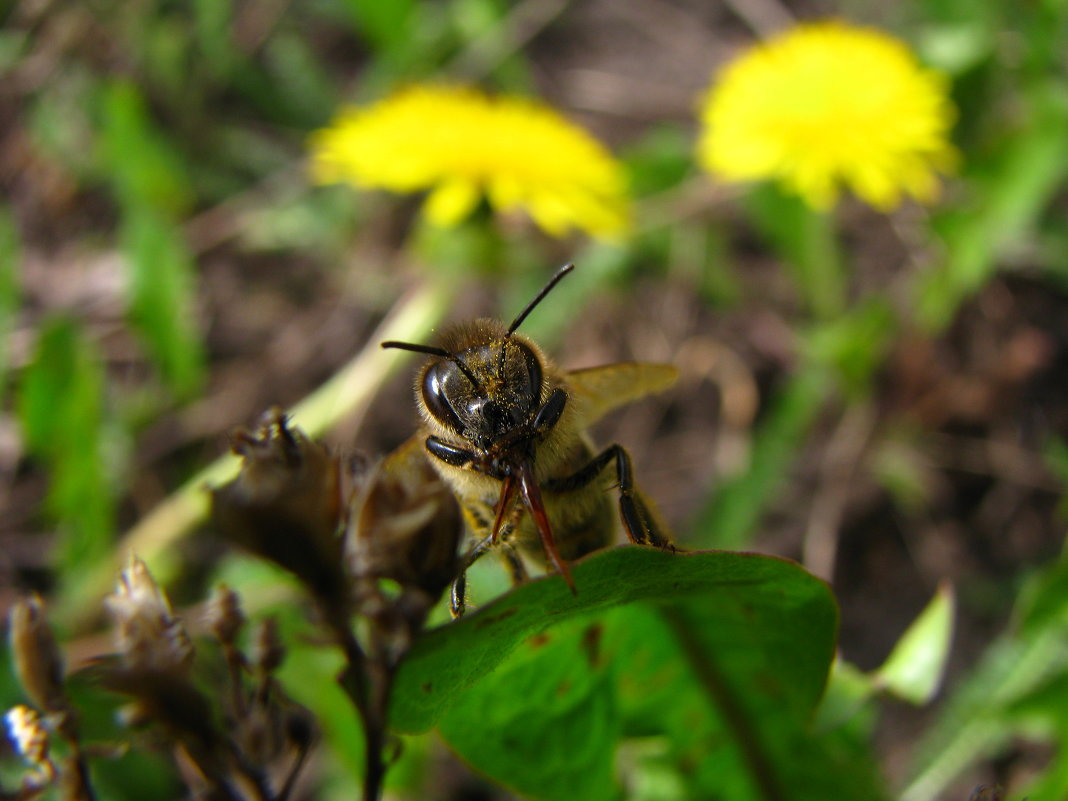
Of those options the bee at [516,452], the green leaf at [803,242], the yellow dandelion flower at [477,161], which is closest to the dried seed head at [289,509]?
the bee at [516,452]

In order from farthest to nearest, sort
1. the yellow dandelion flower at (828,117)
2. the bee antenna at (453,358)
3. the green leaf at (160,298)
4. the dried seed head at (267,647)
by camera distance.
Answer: the green leaf at (160,298)
the yellow dandelion flower at (828,117)
the bee antenna at (453,358)
the dried seed head at (267,647)

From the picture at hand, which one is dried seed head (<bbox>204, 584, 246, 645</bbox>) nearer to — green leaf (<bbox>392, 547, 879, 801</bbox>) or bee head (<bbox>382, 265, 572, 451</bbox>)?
green leaf (<bbox>392, 547, 879, 801</bbox>)

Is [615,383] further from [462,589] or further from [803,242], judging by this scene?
[803,242]

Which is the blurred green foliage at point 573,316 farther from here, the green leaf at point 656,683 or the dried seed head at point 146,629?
the dried seed head at point 146,629

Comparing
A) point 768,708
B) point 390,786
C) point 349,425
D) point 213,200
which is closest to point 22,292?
point 213,200

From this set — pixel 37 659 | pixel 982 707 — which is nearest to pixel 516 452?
pixel 37 659

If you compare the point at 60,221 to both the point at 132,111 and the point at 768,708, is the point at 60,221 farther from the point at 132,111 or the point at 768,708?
the point at 768,708

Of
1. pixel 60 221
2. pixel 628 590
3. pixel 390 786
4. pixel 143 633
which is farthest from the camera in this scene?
pixel 60 221
